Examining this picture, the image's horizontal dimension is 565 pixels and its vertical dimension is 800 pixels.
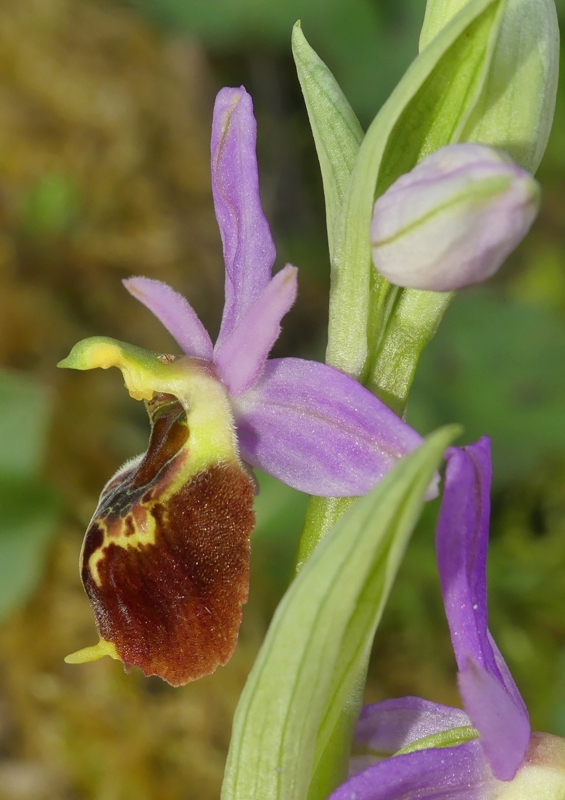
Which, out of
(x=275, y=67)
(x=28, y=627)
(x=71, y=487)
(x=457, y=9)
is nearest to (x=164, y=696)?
(x=28, y=627)

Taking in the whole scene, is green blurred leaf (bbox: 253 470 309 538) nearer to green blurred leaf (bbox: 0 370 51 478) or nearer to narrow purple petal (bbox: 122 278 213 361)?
green blurred leaf (bbox: 0 370 51 478)

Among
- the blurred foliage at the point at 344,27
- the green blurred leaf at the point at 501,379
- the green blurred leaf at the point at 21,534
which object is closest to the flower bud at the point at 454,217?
the green blurred leaf at the point at 21,534

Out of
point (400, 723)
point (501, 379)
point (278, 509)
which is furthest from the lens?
point (501, 379)

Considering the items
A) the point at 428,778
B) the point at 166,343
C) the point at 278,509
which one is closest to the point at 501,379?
the point at 278,509

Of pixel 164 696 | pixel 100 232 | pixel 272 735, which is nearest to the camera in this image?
pixel 272 735

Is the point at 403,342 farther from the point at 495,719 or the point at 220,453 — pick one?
the point at 495,719

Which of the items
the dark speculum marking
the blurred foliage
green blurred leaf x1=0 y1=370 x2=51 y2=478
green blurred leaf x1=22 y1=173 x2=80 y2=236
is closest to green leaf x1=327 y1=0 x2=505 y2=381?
the dark speculum marking

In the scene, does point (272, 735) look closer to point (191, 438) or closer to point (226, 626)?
point (226, 626)
